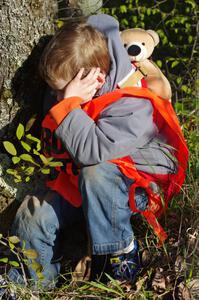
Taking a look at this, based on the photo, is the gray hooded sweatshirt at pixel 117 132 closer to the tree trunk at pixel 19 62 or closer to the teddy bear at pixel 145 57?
the teddy bear at pixel 145 57

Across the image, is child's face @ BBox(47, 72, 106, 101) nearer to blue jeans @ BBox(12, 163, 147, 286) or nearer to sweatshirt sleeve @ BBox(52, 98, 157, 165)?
sweatshirt sleeve @ BBox(52, 98, 157, 165)

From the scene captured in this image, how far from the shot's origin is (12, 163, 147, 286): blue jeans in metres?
2.85

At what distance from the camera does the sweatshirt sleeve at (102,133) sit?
2.83 m

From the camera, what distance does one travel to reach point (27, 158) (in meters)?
2.87

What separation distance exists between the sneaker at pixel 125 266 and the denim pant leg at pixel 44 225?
1.07 ft

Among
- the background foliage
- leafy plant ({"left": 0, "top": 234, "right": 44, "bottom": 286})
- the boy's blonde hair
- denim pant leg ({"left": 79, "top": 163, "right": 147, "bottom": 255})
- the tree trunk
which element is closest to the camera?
leafy plant ({"left": 0, "top": 234, "right": 44, "bottom": 286})

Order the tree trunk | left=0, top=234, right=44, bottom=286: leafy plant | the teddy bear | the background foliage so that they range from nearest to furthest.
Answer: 1. left=0, top=234, right=44, bottom=286: leafy plant
2. the tree trunk
3. the teddy bear
4. the background foliage

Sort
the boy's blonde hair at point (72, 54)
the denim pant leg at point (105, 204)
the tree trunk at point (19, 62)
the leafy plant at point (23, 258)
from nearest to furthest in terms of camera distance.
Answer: the leafy plant at point (23, 258) < the denim pant leg at point (105, 204) < the boy's blonde hair at point (72, 54) < the tree trunk at point (19, 62)

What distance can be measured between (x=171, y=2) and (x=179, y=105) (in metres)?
1.22

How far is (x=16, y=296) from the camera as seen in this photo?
2939 mm

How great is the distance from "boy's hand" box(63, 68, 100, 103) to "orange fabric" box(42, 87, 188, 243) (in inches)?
2.8

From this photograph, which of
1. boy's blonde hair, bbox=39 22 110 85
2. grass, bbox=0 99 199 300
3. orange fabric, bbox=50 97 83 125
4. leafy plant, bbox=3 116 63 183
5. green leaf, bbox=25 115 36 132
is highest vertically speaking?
boy's blonde hair, bbox=39 22 110 85

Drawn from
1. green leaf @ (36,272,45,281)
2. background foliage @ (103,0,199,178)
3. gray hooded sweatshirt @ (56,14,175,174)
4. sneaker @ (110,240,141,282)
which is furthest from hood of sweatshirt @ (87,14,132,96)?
background foliage @ (103,0,199,178)

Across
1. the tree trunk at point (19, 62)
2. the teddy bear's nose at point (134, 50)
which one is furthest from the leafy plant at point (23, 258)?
the teddy bear's nose at point (134, 50)
